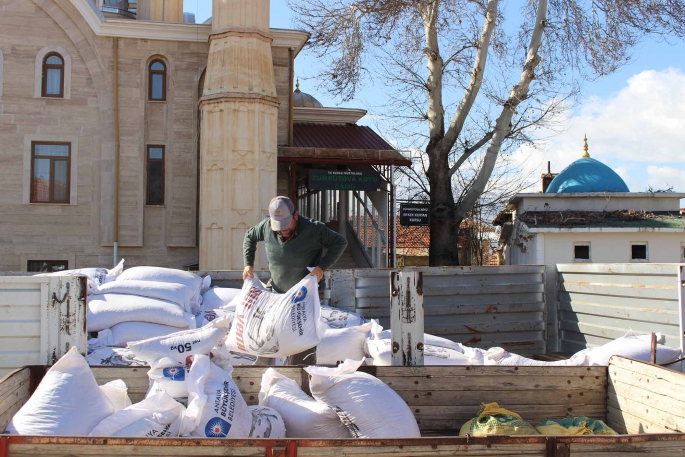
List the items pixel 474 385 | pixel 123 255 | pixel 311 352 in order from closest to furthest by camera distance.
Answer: pixel 474 385, pixel 311 352, pixel 123 255

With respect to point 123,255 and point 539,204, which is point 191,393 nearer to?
point 123,255

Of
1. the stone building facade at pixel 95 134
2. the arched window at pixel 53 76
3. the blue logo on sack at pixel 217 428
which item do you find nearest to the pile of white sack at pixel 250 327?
the blue logo on sack at pixel 217 428

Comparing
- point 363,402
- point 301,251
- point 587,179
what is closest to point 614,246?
point 587,179

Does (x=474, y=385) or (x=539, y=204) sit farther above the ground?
(x=539, y=204)

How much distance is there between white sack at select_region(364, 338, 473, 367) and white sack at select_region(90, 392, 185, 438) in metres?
2.22

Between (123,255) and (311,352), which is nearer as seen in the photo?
(311,352)

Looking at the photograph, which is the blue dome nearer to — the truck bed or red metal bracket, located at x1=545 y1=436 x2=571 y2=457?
the truck bed

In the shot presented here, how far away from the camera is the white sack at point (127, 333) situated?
617 cm

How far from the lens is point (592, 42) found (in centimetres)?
1608

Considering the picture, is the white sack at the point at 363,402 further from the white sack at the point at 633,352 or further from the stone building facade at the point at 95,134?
the stone building facade at the point at 95,134

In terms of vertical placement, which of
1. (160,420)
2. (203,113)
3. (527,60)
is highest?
(527,60)

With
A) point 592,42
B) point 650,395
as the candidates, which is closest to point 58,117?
point 592,42

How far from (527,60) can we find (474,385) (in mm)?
13441

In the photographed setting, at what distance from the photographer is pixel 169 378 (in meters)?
3.63
